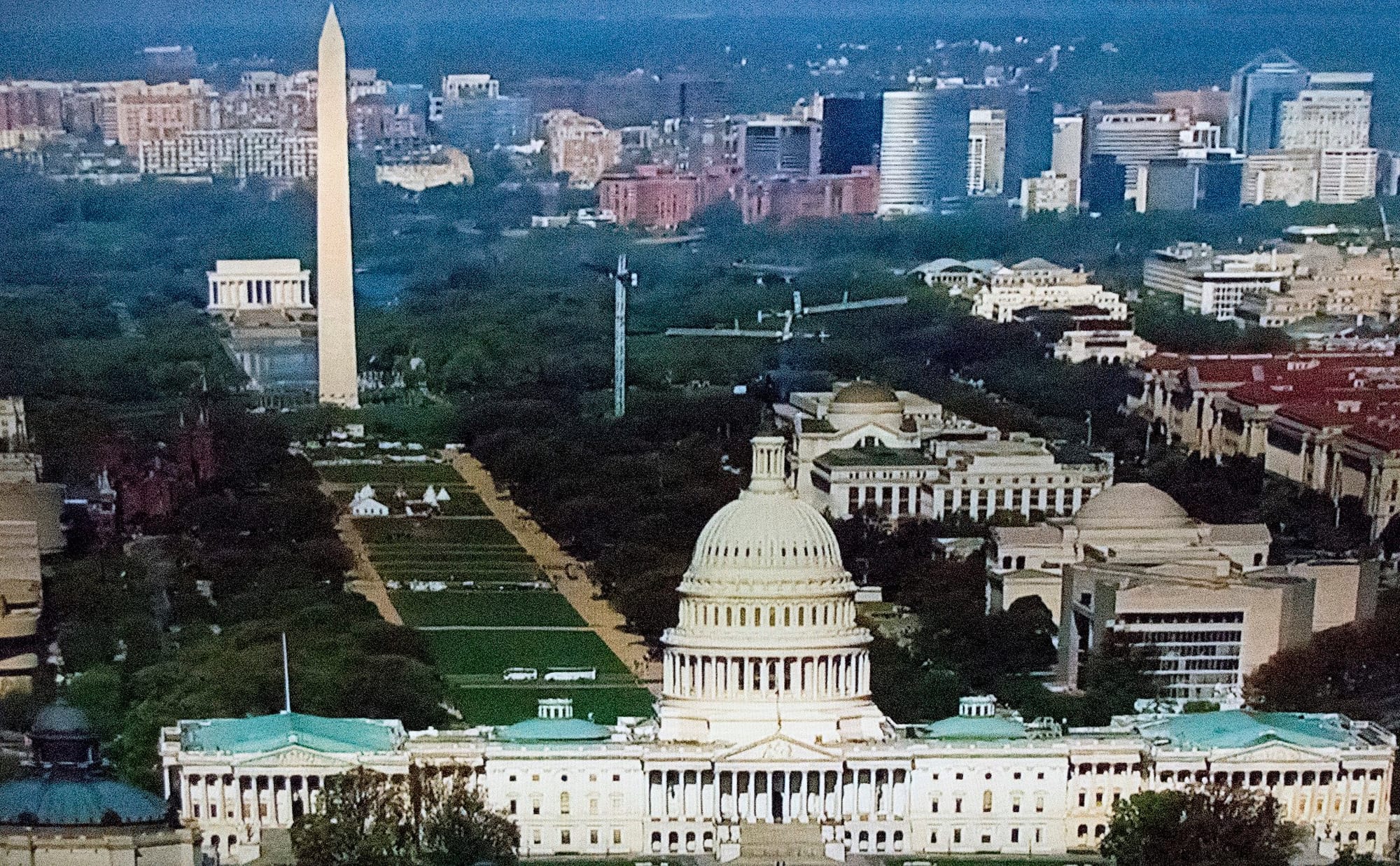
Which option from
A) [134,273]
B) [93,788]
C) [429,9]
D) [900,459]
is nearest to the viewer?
[93,788]

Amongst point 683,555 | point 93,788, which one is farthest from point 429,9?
point 93,788

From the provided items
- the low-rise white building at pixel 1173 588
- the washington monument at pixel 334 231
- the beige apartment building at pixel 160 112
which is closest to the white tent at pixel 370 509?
the washington monument at pixel 334 231

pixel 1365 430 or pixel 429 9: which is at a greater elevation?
pixel 429 9

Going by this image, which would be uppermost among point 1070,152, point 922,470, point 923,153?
point 923,153

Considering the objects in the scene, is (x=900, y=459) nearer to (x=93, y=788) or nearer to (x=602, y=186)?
(x=602, y=186)

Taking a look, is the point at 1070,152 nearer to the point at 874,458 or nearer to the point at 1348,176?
the point at 1348,176

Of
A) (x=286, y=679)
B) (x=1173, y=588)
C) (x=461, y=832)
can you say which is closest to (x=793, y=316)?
(x=1173, y=588)

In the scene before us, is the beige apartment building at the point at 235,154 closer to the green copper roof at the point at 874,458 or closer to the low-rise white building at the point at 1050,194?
the green copper roof at the point at 874,458
